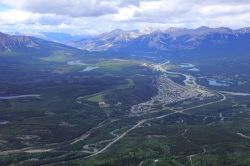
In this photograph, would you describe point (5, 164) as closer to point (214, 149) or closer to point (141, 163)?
point (141, 163)

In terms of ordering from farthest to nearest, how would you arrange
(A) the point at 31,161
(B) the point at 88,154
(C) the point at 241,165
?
(B) the point at 88,154 → (A) the point at 31,161 → (C) the point at 241,165

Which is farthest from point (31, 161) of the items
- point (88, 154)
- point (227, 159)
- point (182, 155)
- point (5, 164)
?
point (227, 159)

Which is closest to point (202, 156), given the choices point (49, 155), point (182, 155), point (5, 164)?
point (182, 155)

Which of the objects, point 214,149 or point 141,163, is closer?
point 141,163

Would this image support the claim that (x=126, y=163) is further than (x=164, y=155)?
No

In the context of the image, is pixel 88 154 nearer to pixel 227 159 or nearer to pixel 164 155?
pixel 164 155

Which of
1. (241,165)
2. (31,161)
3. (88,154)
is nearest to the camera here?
(241,165)

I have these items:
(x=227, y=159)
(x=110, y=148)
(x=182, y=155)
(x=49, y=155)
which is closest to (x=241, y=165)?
(x=227, y=159)
